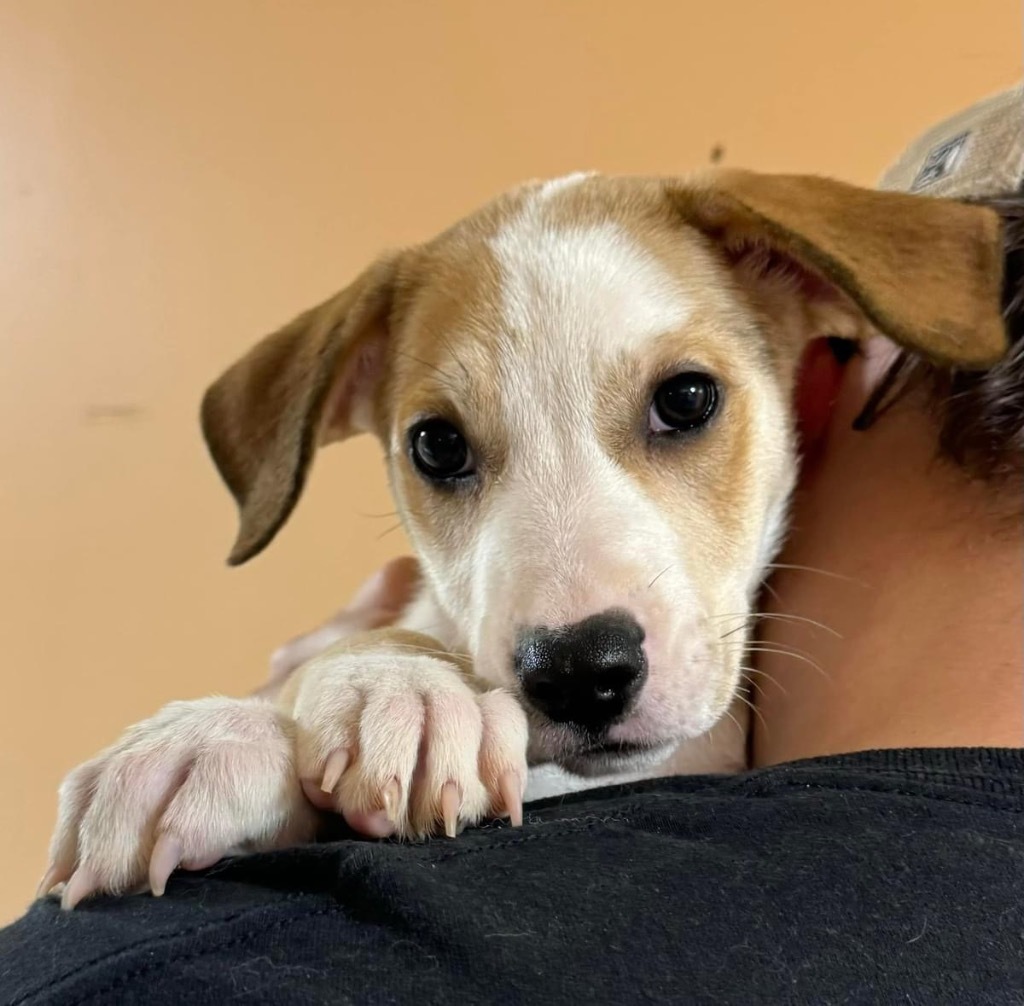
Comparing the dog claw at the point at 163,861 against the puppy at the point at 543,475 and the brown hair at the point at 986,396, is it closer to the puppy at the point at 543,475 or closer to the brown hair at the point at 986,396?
the puppy at the point at 543,475

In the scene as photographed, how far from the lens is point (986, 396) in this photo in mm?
1225

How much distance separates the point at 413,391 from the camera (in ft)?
5.31

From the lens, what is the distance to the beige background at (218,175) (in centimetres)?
320

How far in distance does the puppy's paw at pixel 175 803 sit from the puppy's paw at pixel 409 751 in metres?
0.04

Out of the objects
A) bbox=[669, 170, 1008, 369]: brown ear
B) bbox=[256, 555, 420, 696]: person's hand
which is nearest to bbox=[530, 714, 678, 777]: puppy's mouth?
bbox=[669, 170, 1008, 369]: brown ear

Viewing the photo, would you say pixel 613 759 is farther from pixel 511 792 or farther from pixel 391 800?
pixel 391 800

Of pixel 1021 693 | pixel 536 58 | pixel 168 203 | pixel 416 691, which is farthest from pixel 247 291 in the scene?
pixel 1021 693

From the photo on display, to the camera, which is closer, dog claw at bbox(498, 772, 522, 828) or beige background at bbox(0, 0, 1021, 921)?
dog claw at bbox(498, 772, 522, 828)

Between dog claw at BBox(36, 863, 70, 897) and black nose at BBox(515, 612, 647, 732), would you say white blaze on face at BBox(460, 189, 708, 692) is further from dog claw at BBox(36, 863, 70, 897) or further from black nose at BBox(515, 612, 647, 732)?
dog claw at BBox(36, 863, 70, 897)

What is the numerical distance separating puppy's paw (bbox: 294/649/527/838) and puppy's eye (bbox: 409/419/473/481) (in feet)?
1.65

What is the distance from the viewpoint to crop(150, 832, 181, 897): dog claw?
833 mm

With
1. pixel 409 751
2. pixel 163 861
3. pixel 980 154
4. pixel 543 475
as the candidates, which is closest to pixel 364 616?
pixel 543 475

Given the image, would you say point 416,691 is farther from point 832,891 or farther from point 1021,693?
point 1021,693

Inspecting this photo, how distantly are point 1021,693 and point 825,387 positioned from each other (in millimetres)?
771
